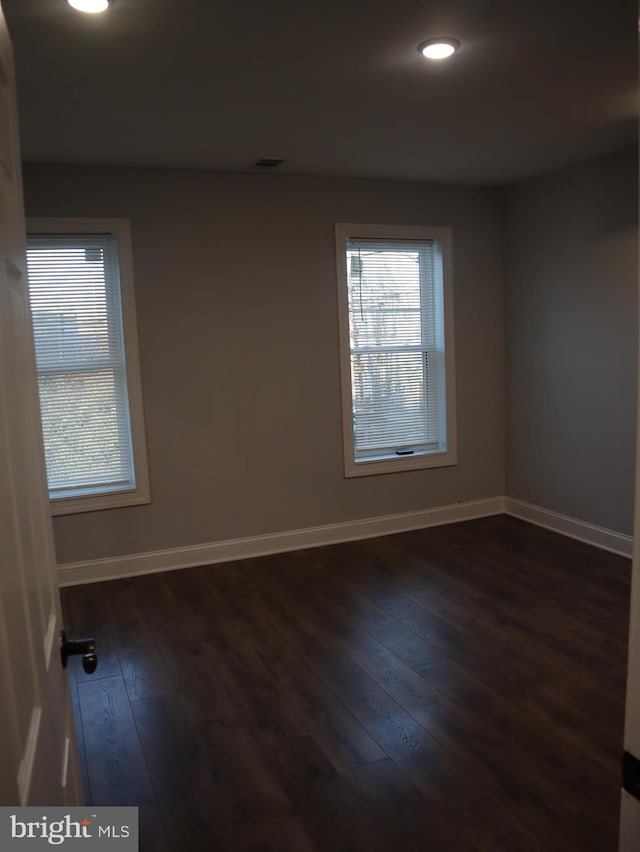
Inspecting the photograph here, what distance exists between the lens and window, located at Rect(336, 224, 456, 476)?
4820mm

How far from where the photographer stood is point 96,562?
4250 millimetres

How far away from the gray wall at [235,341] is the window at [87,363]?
3.6 inches

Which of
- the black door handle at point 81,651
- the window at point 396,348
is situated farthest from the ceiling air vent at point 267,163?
the black door handle at point 81,651

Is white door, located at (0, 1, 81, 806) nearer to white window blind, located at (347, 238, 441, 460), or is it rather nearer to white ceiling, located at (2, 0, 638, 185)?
white ceiling, located at (2, 0, 638, 185)

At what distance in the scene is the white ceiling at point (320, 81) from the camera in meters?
2.26

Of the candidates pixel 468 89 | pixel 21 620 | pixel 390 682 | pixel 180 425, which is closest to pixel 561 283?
pixel 468 89

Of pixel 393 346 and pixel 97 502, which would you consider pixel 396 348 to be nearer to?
pixel 393 346

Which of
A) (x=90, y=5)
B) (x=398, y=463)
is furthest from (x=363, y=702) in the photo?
(x=90, y=5)

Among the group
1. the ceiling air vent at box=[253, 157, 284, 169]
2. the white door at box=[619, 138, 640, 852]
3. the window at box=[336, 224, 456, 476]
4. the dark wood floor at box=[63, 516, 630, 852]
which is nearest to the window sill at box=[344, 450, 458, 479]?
the window at box=[336, 224, 456, 476]

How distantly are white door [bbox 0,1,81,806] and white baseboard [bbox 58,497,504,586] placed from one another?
10.1 ft

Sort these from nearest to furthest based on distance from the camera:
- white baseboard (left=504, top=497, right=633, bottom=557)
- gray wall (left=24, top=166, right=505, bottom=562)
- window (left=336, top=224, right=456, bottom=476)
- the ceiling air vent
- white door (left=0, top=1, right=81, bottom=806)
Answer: white door (left=0, top=1, right=81, bottom=806)
the ceiling air vent
gray wall (left=24, top=166, right=505, bottom=562)
white baseboard (left=504, top=497, right=633, bottom=557)
window (left=336, top=224, right=456, bottom=476)

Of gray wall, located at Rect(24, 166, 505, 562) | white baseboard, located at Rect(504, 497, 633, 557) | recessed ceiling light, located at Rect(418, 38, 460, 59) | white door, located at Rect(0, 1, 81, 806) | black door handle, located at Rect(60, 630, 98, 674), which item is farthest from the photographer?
white baseboard, located at Rect(504, 497, 633, 557)

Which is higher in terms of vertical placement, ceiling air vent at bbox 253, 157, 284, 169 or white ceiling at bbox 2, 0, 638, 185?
ceiling air vent at bbox 253, 157, 284, 169

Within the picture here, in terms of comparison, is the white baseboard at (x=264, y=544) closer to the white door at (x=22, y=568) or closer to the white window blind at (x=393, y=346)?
the white window blind at (x=393, y=346)
